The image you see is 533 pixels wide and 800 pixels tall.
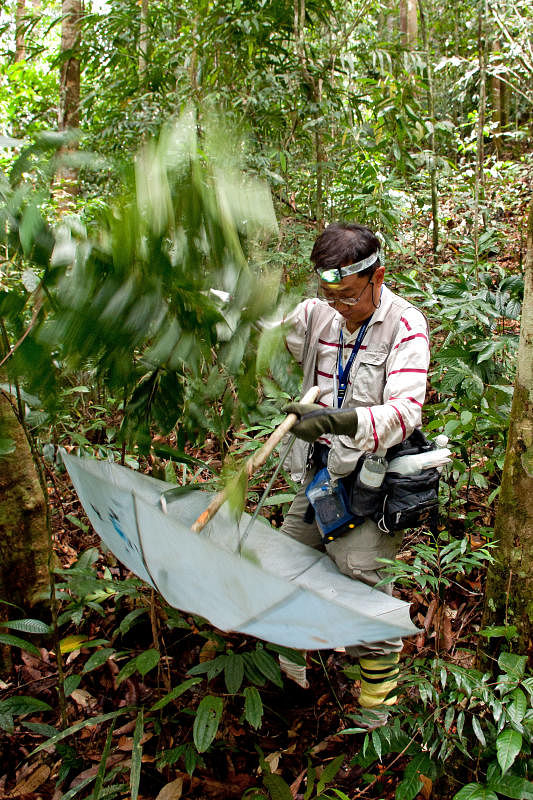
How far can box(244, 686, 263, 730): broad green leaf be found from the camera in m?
1.84

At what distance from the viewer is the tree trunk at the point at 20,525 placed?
2152 millimetres

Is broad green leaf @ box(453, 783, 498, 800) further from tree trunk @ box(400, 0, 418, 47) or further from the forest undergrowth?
tree trunk @ box(400, 0, 418, 47)

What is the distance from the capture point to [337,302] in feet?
6.56

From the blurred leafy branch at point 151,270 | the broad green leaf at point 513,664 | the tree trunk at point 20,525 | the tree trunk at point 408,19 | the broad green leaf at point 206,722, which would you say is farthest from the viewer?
the tree trunk at point 408,19

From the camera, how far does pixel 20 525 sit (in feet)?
7.30

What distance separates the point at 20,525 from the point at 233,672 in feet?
3.20

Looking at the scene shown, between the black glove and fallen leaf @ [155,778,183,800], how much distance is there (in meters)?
1.24

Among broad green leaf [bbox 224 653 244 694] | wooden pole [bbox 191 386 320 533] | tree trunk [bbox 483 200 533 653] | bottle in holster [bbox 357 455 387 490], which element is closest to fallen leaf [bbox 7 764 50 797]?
broad green leaf [bbox 224 653 244 694]

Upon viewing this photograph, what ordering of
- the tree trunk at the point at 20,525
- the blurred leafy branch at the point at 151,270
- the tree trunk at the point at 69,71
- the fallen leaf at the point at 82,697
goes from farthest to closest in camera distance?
the tree trunk at the point at 69,71, the fallen leaf at the point at 82,697, the tree trunk at the point at 20,525, the blurred leafy branch at the point at 151,270

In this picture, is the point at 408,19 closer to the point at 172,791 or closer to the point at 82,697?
the point at 82,697

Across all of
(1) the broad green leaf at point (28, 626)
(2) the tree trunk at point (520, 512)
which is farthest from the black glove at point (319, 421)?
(1) the broad green leaf at point (28, 626)

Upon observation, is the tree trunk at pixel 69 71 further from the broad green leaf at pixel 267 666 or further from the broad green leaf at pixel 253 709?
the broad green leaf at pixel 253 709

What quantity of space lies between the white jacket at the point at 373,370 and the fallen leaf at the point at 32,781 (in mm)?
1368

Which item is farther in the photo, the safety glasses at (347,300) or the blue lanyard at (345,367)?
the blue lanyard at (345,367)
